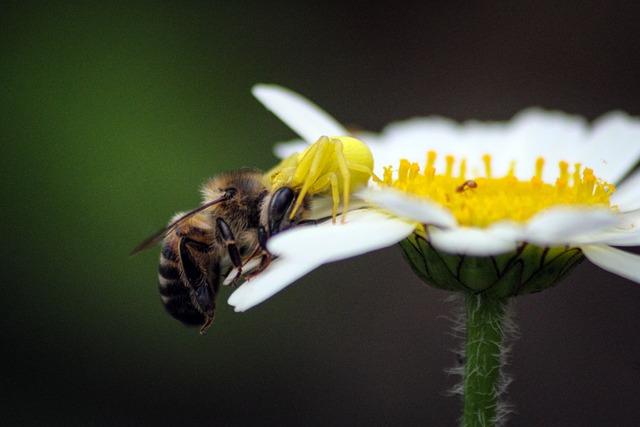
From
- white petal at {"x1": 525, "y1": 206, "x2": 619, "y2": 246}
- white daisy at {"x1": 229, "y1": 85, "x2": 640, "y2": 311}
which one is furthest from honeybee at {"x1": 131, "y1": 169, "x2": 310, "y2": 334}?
white petal at {"x1": 525, "y1": 206, "x2": 619, "y2": 246}

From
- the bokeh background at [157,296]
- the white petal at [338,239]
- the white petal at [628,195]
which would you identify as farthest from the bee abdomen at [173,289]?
the bokeh background at [157,296]

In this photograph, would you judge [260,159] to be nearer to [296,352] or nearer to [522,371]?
[296,352]

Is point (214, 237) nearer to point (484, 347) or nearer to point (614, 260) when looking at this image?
point (484, 347)

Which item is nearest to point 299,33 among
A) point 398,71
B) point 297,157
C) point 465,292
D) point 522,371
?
point 398,71

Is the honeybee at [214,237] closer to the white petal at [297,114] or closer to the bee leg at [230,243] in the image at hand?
the bee leg at [230,243]

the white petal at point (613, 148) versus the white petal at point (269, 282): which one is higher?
the white petal at point (613, 148)

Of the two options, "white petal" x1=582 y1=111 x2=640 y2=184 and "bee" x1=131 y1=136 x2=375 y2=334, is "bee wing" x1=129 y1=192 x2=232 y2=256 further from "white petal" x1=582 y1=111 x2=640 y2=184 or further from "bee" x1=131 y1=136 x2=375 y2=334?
"white petal" x1=582 y1=111 x2=640 y2=184
